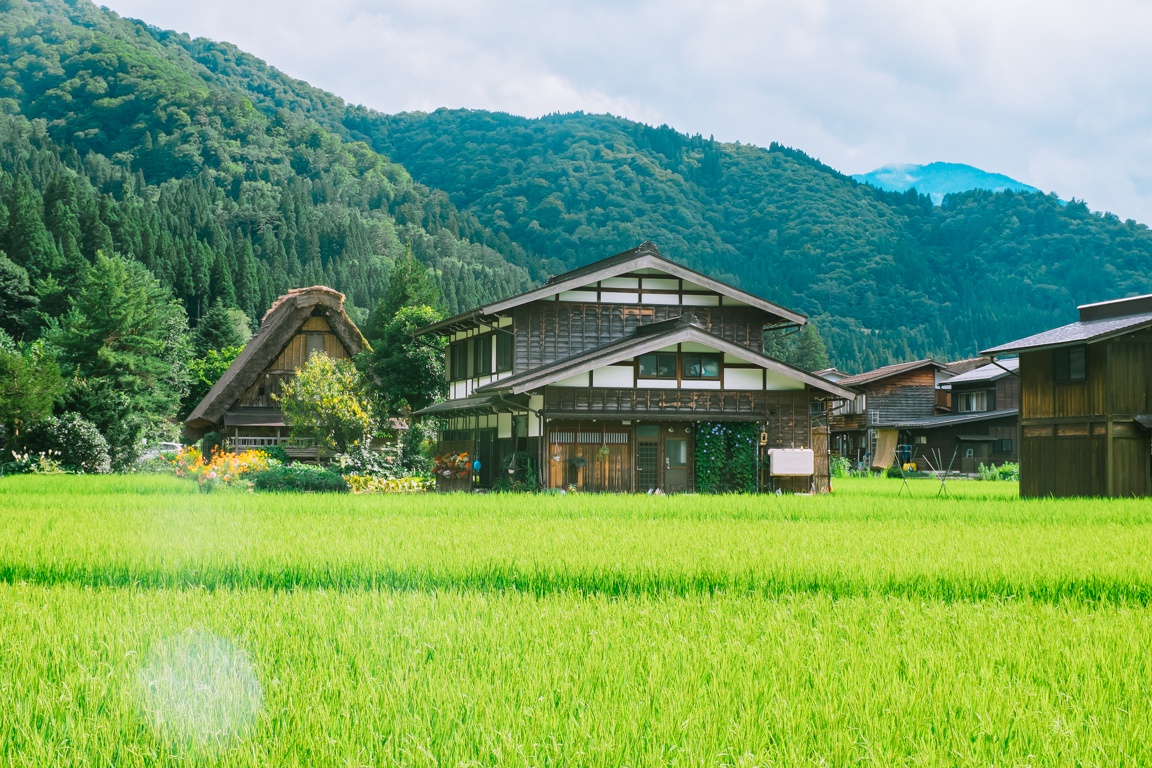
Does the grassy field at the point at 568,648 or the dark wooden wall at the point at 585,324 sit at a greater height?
the dark wooden wall at the point at 585,324

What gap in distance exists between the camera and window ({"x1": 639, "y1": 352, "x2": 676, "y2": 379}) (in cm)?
2370

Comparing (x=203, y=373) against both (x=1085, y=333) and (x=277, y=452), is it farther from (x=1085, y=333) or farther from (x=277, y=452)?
(x=1085, y=333)

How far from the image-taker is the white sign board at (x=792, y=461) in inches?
Result: 945

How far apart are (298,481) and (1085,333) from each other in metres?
18.6

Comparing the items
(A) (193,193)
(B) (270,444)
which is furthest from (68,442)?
(A) (193,193)

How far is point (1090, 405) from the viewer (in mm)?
22906

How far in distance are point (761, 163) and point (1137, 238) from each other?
4364cm

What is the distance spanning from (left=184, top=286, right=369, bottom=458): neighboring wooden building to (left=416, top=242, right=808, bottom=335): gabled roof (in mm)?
11114

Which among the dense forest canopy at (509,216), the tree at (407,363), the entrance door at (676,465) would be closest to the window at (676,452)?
the entrance door at (676,465)

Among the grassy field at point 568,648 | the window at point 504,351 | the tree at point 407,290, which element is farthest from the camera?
the tree at point 407,290

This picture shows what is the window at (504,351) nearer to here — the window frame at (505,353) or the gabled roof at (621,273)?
the window frame at (505,353)

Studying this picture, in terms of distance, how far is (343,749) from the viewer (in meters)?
3.44

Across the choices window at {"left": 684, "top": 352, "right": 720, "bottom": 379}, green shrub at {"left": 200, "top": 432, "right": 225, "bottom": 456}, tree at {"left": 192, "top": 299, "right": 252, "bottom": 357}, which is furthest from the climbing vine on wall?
tree at {"left": 192, "top": 299, "right": 252, "bottom": 357}

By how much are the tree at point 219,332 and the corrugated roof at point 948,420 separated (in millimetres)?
38695
